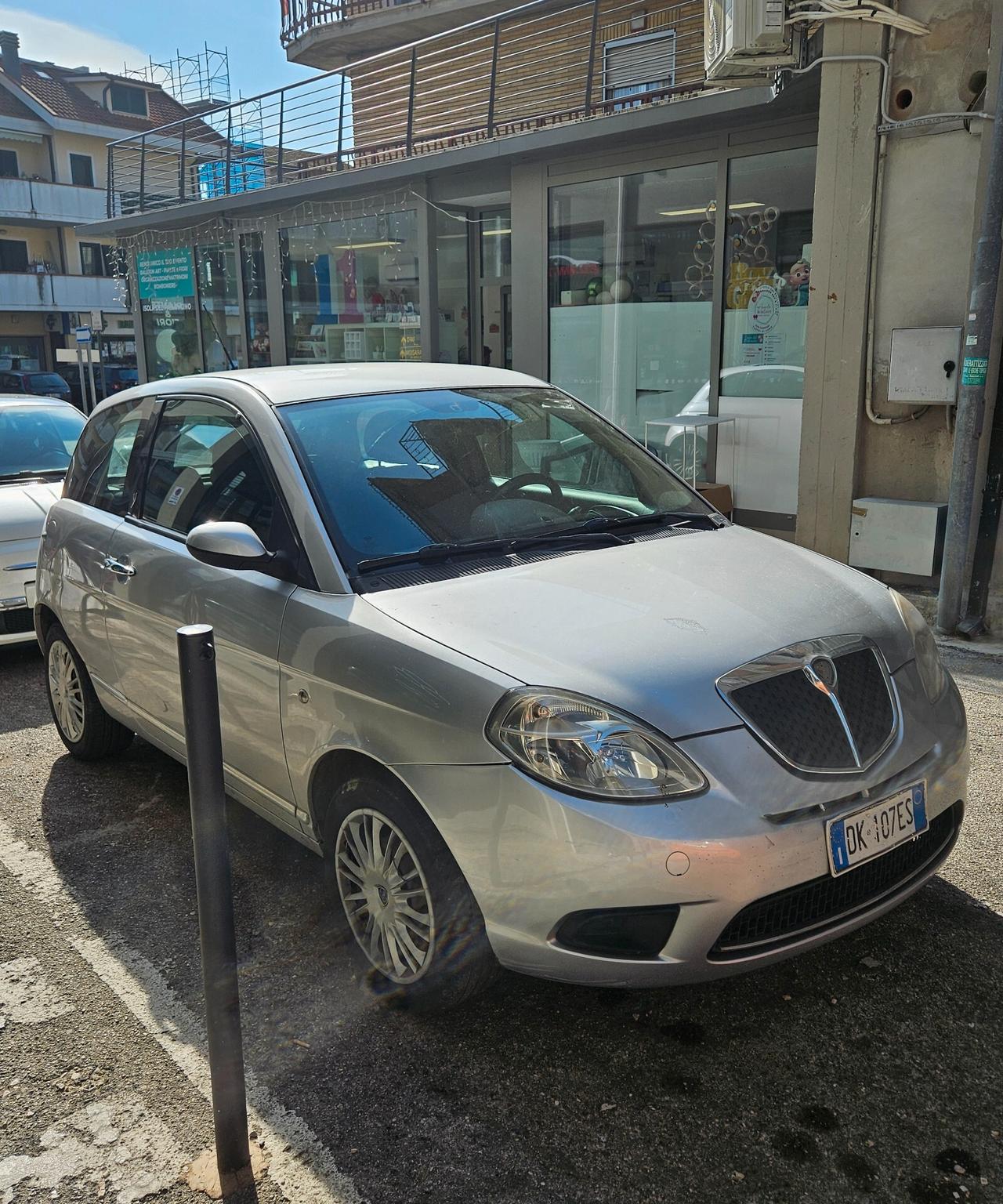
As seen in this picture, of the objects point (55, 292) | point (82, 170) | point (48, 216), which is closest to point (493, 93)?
point (55, 292)

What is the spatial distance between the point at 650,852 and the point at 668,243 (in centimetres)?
841

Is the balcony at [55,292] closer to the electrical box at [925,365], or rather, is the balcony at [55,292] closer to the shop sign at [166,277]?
the shop sign at [166,277]

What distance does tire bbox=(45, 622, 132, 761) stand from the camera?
4617 mm

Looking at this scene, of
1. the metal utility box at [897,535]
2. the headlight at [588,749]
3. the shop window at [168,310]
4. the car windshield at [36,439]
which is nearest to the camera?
the headlight at [588,749]

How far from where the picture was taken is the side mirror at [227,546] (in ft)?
9.98

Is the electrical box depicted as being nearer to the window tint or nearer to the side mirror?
the window tint

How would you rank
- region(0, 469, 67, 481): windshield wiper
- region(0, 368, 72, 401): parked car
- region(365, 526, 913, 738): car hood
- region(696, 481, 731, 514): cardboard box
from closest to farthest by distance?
region(365, 526, 913, 738): car hood < region(0, 469, 67, 481): windshield wiper < region(696, 481, 731, 514): cardboard box < region(0, 368, 72, 401): parked car

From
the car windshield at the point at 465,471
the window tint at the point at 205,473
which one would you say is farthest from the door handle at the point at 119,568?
the car windshield at the point at 465,471

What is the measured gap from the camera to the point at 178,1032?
285cm

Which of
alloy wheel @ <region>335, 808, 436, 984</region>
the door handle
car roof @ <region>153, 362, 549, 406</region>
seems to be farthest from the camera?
the door handle

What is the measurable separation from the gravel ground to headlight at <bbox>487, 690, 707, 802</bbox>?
2.59ft

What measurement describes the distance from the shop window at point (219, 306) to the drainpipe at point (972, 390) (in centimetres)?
1219

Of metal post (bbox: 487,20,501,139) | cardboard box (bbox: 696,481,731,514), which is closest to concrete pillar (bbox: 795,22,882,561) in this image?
cardboard box (bbox: 696,481,731,514)

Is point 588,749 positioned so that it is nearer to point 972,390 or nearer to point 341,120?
point 972,390
